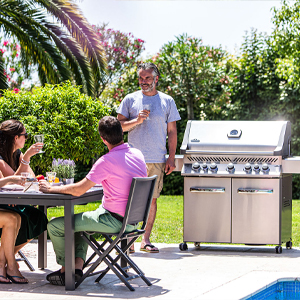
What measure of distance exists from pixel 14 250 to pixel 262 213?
2.72 metres

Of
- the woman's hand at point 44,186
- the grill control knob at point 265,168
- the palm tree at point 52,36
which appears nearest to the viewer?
the woman's hand at point 44,186

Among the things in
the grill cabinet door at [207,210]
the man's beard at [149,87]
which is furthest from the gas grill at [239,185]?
the man's beard at [149,87]

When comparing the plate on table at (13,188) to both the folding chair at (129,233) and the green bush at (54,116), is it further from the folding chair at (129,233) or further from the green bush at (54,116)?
the green bush at (54,116)

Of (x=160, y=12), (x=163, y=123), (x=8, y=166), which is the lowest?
(x=8, y=166)

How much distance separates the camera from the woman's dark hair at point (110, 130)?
3939 mm

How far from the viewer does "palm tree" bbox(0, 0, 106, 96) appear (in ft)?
31.7

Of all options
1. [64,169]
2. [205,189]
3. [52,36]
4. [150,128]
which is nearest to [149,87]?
[150,128]

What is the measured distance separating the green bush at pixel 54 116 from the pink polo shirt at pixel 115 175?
577cm

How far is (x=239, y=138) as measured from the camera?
227 inches

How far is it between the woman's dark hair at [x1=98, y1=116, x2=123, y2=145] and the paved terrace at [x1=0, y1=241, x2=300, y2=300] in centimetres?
118

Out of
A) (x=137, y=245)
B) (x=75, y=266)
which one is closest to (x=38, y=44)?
(x=137, y=245)

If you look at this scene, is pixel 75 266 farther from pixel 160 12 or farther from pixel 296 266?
pixel 160 12

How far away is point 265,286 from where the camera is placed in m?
3.88

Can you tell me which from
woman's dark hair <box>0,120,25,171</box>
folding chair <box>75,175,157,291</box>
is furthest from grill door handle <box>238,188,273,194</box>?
woman's dark hair <box>0,120,25,171</box>
